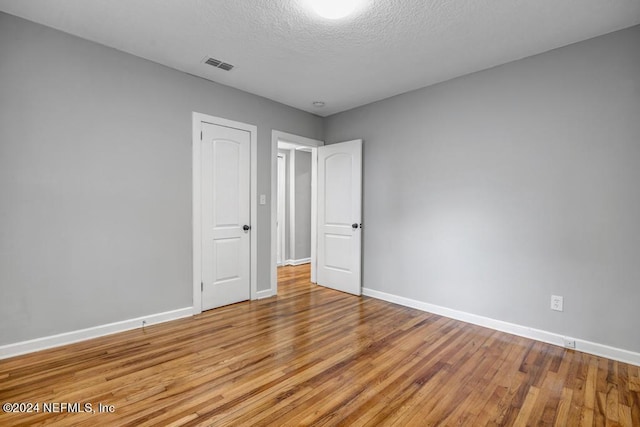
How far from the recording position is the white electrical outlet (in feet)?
8.87

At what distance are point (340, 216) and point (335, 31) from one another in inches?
97.0

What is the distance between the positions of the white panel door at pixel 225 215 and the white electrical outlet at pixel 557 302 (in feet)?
10.6

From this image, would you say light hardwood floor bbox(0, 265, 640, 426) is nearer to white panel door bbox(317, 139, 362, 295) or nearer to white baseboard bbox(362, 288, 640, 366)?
white baseboard bbox(362, 288, 640, 366)

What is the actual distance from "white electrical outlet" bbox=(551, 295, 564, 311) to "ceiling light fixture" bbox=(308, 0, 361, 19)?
2967mm

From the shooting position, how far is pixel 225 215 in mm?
3684

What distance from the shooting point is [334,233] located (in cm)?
452

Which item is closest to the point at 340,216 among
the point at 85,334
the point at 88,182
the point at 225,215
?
the point at 225,215

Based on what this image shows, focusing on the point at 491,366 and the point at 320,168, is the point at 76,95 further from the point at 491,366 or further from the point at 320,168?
the point at 491,366

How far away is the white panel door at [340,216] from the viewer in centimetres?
423

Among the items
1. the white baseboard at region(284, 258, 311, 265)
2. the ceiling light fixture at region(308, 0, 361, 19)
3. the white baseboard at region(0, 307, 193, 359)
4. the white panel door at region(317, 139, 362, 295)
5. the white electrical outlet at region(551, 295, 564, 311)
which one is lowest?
the white baseboard at region(284, 258, 311, 265)

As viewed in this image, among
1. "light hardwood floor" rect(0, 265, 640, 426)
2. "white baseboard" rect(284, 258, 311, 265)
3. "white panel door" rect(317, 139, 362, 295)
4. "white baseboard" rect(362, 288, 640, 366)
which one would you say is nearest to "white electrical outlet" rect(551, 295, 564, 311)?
"white baseboard" rect(362, 288, 640, 366)

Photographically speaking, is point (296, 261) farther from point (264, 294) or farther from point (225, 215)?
point (225, 215)

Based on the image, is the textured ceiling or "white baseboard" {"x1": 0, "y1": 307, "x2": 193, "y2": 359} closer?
the textured ceiling

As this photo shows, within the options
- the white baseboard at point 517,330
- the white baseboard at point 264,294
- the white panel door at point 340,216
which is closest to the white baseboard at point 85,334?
the white baseboard at point 264,294
